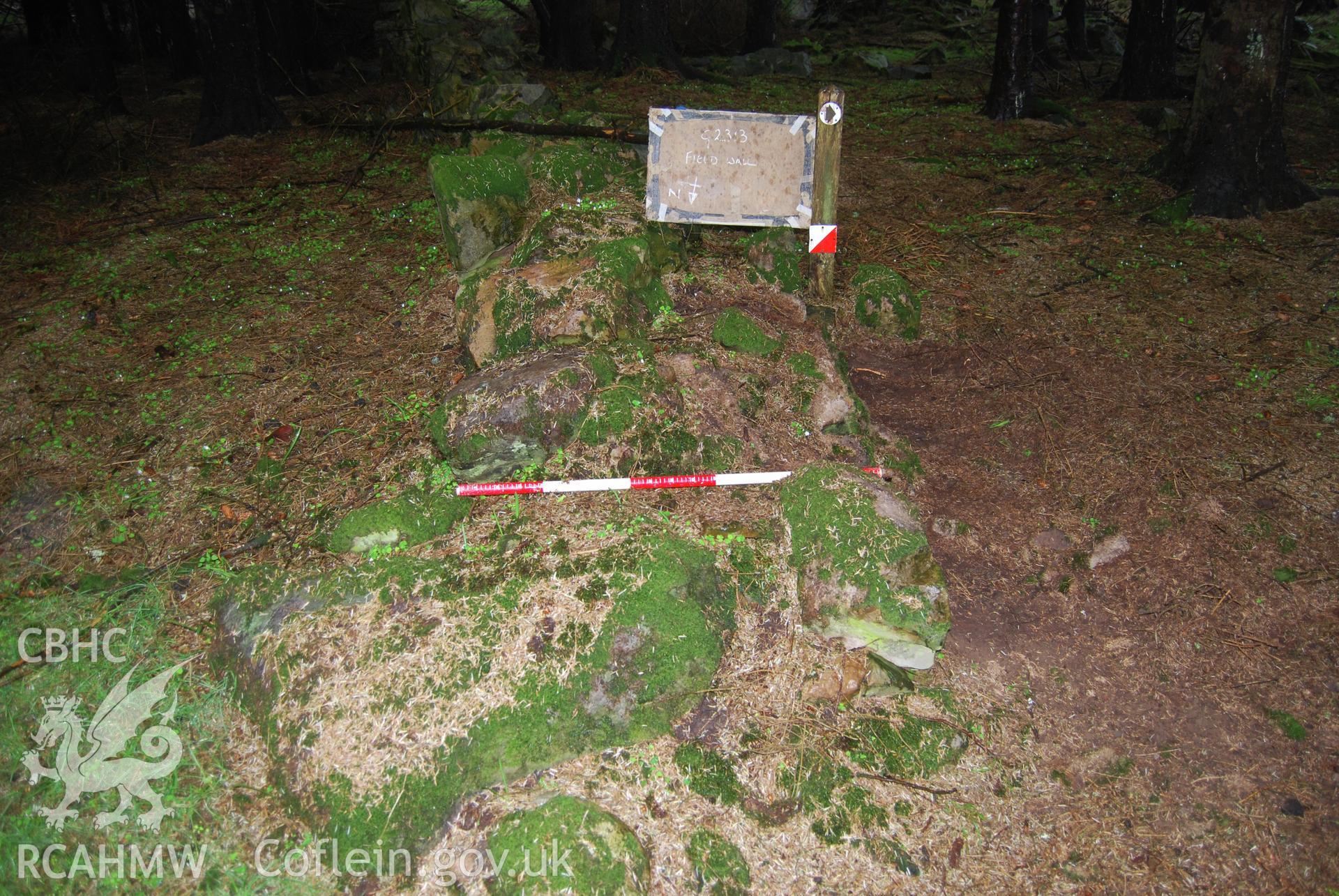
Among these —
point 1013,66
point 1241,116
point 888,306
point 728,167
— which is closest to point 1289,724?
point 888,306

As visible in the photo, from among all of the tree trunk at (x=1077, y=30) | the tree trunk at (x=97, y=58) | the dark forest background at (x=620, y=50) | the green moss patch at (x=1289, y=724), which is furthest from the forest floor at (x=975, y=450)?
the tree trunk at (x=1077, y=30)

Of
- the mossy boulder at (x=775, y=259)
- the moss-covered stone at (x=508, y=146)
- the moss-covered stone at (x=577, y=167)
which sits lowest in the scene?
the mossy boulder at (x=775, y=259)

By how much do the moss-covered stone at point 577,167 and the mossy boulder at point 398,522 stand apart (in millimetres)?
2814

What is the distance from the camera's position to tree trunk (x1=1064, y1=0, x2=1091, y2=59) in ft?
42.9

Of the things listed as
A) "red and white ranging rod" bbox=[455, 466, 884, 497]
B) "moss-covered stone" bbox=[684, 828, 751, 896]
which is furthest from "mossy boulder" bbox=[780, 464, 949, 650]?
"moss-covered stone" bbox=[684, 828, 751, 896]

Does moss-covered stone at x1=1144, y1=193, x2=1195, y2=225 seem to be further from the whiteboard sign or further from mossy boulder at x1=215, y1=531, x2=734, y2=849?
mossy boulder at x1=215, y1=531, x2=734, y2=849

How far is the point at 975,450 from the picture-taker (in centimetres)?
459

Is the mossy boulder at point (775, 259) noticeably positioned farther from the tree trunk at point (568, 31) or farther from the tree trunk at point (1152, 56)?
the tree trunk at point (1152, 56)

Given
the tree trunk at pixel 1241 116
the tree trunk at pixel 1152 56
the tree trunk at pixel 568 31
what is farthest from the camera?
the tree trunk at pixel 568 31

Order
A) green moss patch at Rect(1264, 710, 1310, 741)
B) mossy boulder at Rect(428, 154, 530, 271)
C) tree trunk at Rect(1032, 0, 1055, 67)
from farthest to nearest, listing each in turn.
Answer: tree trunk at Rect(1032, 0, 1055, 67) < mossy boulder at Rect(428, 154, 530, 271) < green moss patch at Rect(1264, 710, 1310, 741)

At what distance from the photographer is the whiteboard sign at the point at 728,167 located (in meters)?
4.71

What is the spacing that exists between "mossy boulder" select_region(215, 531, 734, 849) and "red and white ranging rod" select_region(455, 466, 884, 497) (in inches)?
16.7

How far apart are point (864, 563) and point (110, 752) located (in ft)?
10.6

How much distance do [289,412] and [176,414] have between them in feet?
2.12
